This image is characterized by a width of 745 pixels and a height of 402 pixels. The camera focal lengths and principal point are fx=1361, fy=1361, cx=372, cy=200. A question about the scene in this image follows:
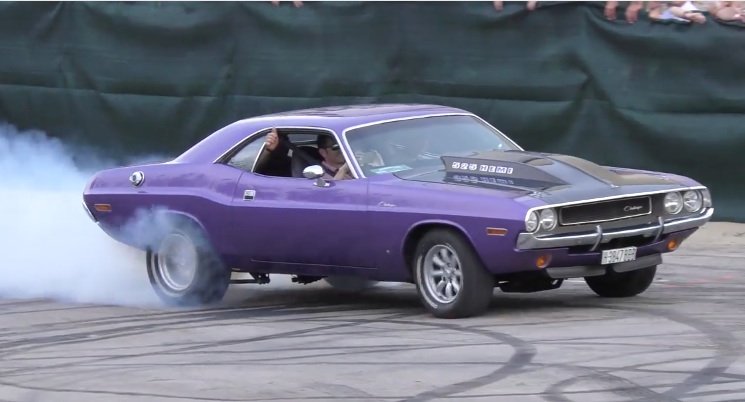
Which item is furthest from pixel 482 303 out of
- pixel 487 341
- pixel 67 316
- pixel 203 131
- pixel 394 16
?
pixel 203 131

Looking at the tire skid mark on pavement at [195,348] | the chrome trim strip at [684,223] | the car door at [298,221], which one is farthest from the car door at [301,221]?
the chrome trim strip at [684,223]

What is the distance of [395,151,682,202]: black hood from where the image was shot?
8406 mm

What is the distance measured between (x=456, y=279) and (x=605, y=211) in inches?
39.9

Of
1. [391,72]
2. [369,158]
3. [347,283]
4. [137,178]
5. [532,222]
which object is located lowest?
[347,283]

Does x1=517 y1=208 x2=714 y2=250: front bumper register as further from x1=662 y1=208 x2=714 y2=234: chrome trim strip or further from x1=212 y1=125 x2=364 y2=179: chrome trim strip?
x1=212 y1=125 x2=364 y2=179: chrome trim strip

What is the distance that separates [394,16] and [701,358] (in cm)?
821

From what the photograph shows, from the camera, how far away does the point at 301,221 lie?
914 centimetres

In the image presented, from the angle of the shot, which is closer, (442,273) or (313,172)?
(442,273)

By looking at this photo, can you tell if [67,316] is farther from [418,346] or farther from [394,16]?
[394,16]

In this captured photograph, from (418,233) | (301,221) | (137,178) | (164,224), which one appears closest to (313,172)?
(301,221)

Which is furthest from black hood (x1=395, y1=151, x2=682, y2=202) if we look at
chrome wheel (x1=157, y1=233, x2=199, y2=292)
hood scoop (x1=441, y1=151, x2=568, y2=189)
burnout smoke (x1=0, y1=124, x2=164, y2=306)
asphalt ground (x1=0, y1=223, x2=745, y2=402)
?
burnout smoke (x1=0, y1=124, x2=164, y2=306)

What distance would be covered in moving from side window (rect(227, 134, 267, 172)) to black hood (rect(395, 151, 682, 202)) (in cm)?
125

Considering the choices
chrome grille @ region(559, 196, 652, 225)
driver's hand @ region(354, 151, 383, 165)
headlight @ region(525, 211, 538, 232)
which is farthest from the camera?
driver's hand @ region(354, 151, 383, 165)

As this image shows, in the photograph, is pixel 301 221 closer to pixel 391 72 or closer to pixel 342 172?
pixel 342 172
